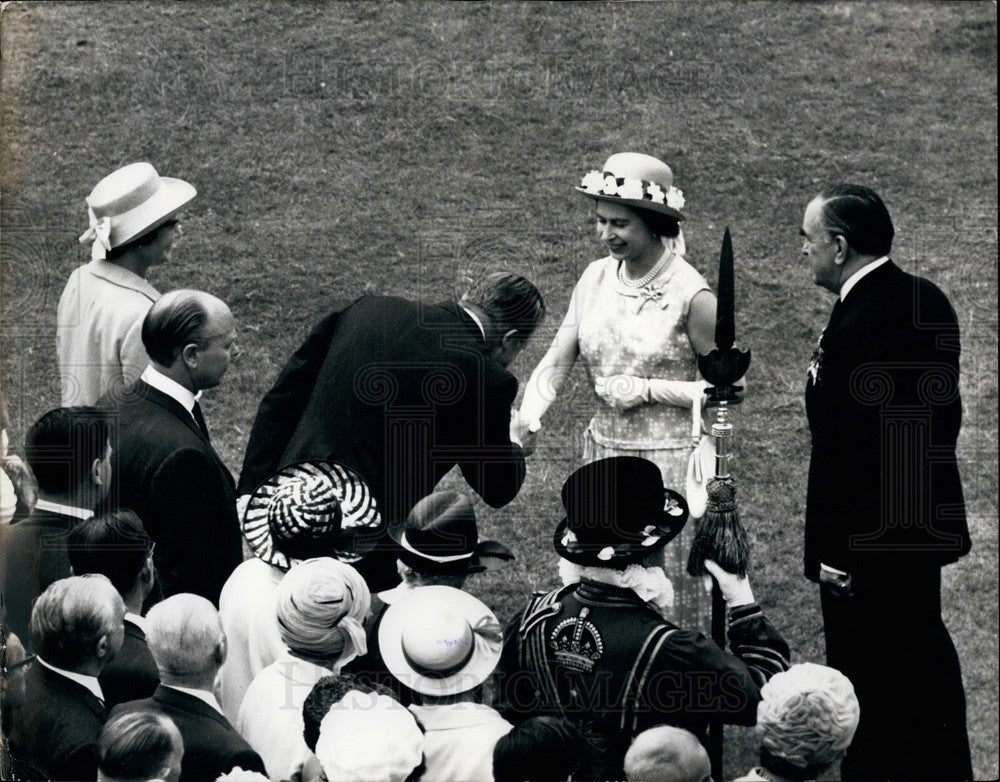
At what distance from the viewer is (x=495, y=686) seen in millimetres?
7812

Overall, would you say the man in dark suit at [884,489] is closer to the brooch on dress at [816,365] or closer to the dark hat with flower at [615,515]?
the brooch on dress at [816,365]

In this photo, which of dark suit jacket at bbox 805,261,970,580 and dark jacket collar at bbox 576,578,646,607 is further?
dark suit jacket at bbox 805,261,970,580

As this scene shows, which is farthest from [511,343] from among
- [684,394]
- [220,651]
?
[220,651]

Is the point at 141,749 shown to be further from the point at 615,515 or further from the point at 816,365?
the point at 816,365

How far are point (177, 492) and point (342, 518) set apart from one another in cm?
82

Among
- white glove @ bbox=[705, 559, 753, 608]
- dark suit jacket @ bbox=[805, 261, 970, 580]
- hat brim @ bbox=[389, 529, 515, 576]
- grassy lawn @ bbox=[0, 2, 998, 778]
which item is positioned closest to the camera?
white glove @ bbox=[705, 559, 753, 608]

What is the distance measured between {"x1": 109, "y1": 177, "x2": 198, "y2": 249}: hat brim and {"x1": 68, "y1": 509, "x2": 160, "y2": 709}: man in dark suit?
1.55 meters

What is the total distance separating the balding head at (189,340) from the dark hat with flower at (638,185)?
195cm

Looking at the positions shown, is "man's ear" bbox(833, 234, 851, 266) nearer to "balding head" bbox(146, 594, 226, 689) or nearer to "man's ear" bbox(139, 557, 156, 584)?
"balding head" bbox(146, 594, 226, 689)

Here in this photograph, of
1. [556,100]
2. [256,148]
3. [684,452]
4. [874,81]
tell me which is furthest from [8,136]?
[874,81]

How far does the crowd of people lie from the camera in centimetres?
765

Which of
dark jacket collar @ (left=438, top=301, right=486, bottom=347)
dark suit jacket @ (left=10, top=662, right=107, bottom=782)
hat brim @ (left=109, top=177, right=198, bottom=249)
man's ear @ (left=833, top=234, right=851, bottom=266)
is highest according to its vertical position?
hat brim @ (left=109, top=177, right=198, bottom=249)

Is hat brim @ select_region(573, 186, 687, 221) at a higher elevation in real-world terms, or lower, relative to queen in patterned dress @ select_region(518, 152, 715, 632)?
higher

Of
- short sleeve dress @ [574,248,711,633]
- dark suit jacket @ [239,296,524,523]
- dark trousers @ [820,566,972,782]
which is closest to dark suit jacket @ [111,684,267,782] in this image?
dark suit jacket @ [239,296,524,523]
